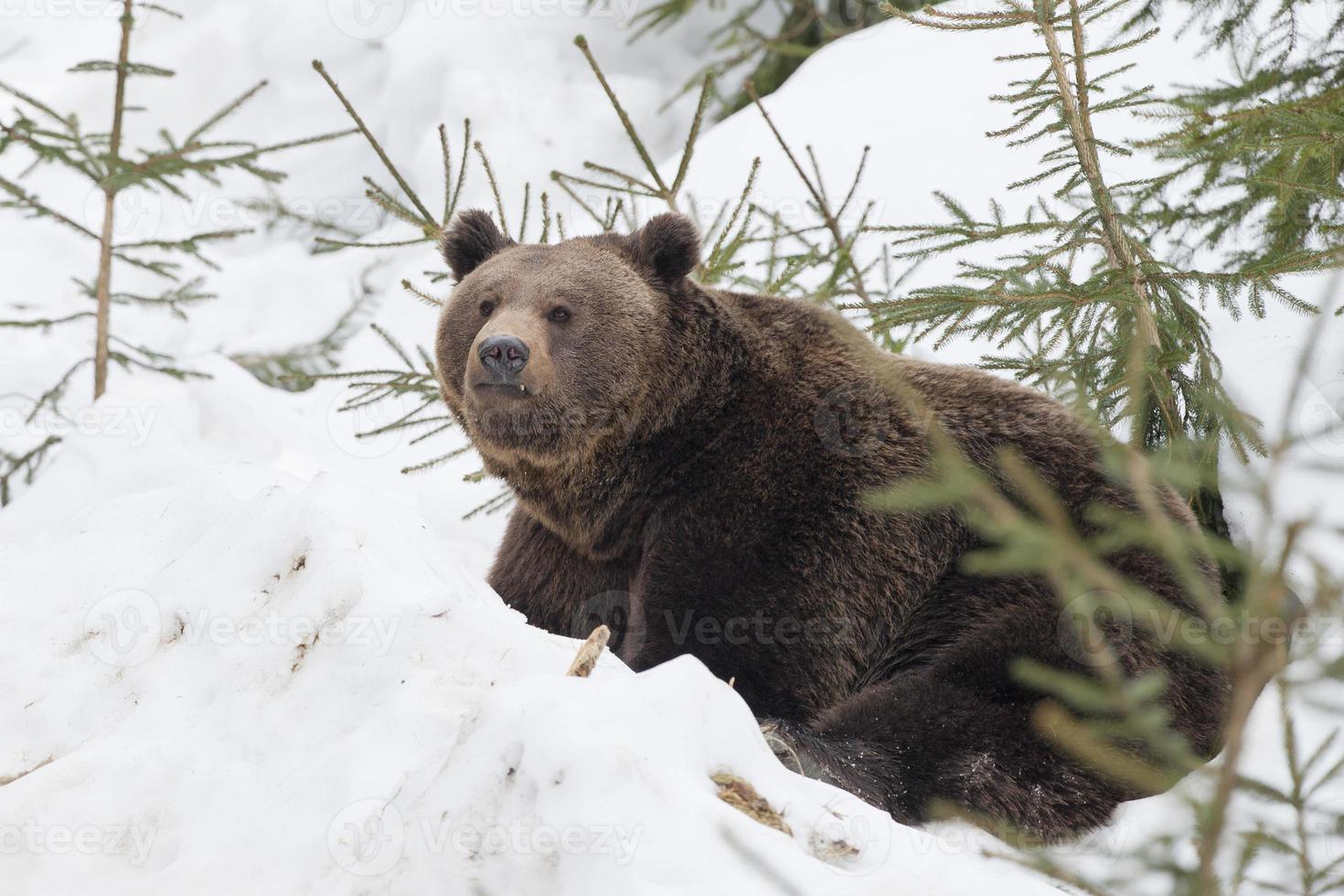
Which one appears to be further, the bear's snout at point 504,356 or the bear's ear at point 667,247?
the bear's ear at point 667,247

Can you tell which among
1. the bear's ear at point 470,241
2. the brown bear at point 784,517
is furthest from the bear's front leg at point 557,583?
the bear's ear at point 470,241

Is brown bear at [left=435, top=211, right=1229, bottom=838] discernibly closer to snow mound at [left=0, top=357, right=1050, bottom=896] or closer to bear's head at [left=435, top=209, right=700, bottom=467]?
bear's head at [left=435, top=209, right=700, bottom=467]

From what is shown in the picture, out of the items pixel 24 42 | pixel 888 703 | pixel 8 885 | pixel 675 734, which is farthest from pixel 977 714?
pixel 24 42

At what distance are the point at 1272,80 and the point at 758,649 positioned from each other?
4.01m

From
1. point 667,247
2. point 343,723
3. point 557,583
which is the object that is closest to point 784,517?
point 557,583

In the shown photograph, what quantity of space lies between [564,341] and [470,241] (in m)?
0.84

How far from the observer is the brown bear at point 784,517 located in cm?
379

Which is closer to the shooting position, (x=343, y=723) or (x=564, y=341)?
(x=343, y=723)

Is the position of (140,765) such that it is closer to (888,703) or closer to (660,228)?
(888,703)

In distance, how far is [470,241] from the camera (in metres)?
5.05

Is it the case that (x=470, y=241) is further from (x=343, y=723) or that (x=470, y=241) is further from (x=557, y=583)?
(x=343, y=723)

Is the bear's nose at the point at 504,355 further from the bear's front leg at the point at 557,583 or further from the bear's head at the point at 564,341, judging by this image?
the bear's front leg at the point at 557,583

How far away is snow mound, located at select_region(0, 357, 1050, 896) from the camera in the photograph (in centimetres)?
246

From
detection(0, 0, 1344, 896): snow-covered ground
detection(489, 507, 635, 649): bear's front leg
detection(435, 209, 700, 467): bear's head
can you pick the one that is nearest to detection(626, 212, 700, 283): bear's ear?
detection(435, 209, 700, 467): bear's head
